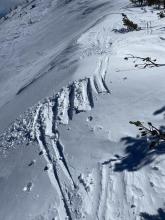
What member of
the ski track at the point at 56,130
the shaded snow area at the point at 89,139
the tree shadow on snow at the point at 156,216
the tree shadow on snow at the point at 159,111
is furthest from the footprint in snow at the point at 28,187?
the tree shadow on snow at the point at 159,111

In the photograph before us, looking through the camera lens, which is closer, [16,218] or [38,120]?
[16,218]

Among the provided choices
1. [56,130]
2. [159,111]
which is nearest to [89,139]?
[56,130]

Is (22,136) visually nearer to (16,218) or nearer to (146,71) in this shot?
(16,218)

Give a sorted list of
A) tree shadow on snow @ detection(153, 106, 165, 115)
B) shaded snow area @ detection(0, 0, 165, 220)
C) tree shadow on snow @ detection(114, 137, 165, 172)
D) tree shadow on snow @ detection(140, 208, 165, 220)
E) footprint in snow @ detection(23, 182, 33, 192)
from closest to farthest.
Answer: tree shadow on snow @ detection(140, 208, 165, 220) < shaded snow area @ detection(0, 0, 165, 220) < tree shadow on snow @ detection(114, 137, 165, 172) < footprint in snow @ detection(23, 182, 33, 192) < tree shadow on snow @ detection(153, 106, 165, 115)

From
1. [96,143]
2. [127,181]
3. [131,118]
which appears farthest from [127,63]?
[127,181]

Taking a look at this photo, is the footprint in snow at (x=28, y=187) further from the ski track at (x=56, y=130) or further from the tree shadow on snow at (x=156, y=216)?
the tree shadow on snow at (x=156, y=216)

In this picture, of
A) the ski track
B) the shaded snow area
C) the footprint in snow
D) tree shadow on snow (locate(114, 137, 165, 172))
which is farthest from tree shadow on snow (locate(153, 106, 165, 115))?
the footprint in snow

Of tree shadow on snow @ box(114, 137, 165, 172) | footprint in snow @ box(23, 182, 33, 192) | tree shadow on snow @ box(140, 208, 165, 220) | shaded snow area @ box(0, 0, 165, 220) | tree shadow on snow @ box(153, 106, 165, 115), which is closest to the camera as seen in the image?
tree shadow on snow @ box(140, 208, 165, 220)

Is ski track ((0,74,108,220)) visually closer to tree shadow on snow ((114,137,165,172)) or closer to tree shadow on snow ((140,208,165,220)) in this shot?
tree shadow on snow ((114,137,165,172))
